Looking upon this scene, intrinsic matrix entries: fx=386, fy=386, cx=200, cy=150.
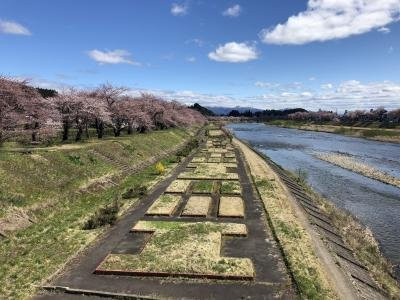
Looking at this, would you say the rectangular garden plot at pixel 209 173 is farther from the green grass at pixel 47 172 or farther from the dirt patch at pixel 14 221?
the dirt patch at pixel 14 221

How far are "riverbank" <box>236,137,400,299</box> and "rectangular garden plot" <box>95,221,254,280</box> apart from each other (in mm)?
2581

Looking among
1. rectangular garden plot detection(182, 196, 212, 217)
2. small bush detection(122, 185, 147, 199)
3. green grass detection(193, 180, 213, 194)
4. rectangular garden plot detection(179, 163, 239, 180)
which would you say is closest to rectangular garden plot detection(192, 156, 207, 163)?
rectangular garden plot detection(179, 163, 239, 180)

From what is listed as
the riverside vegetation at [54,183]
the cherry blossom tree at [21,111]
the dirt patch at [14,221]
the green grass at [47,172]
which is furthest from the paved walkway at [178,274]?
the cherry blossom tree at [21,111]

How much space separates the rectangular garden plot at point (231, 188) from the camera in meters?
35.5

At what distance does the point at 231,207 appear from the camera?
99.2 ft

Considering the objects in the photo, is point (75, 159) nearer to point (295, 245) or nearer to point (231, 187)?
point (231, 187)

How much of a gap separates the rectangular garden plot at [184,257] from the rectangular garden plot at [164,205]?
3271mm

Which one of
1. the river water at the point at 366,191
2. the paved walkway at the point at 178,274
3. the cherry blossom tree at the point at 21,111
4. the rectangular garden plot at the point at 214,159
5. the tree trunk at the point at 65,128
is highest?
the cherry blossom tree at the point at 21,111

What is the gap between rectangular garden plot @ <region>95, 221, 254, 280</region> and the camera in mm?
18578

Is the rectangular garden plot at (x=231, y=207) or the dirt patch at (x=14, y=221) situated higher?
the dirt patch at (x=14, y=221)

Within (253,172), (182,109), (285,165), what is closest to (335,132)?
(182,109)

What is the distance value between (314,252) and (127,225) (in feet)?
40.4

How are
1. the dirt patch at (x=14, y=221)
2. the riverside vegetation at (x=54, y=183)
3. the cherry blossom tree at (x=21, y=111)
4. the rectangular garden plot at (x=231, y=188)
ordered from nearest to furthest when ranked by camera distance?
the riverside vegetation at (x=54, y=183), the dirt patch at (x=14, y=221), the rectangular garden plot at (x=231, y=188), the cherry blossom tree at (x=21, y=111)

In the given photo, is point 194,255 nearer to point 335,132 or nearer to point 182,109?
point 182,109
